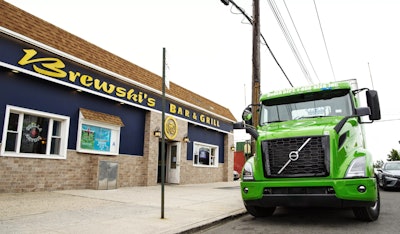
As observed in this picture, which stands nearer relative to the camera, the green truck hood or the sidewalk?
the sidewalk

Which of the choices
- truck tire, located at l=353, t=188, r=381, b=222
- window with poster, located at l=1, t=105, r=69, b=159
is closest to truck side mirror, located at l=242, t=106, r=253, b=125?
truck tire, located at l=353, t=188, r=381, b=222

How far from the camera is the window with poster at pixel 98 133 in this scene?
12039 millimetres

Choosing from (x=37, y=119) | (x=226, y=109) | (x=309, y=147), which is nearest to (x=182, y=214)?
(x=309, y=147)

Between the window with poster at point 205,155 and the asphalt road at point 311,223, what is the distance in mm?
11488

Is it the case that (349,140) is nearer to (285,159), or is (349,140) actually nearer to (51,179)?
(285,159)

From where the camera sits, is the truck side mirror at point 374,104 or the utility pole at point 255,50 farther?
the utility pole at point 255,50

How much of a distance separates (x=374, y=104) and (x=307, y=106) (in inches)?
53.1

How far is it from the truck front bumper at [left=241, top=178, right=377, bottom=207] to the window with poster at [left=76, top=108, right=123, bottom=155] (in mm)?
8273

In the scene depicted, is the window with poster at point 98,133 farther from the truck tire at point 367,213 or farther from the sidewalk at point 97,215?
the truck tire at point 367,213

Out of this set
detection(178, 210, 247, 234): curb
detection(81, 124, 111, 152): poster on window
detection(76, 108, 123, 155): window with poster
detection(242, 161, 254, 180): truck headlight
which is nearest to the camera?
detection(178, 210, 247, 234): curb

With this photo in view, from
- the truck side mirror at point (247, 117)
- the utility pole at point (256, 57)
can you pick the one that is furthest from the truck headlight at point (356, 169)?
the utility pole at point (256, 57)

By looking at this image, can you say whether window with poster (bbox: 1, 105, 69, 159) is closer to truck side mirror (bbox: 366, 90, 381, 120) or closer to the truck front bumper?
the truck front bumper

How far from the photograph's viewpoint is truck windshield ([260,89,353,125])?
6.88m

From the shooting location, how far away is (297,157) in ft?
19.3
